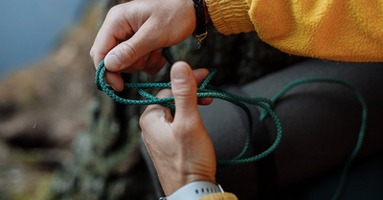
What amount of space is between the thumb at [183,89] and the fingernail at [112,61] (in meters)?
0.12

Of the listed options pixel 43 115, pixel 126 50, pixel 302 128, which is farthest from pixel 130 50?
pixel 43 115

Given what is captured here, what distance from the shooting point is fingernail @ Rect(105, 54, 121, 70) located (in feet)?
2.41

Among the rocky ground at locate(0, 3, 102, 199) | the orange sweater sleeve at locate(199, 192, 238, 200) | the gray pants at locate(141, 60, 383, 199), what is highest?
the orange sweater sleeve at locate(199, 192, 238, 200)

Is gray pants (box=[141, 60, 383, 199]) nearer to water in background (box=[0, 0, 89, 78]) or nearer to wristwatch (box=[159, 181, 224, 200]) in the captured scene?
wristwatch (box=[159, 181, 224, 200])

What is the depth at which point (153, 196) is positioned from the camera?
140 cm

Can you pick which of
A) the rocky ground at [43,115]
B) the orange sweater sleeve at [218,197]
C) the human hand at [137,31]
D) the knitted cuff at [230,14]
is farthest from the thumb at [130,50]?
the rocky ground at [43,115]

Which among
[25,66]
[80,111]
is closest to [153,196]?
[80,111]

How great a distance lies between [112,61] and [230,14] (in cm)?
20

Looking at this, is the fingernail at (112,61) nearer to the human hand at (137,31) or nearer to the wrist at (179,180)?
the human hand at (137,31)

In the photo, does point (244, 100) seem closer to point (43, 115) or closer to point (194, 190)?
point (194, 190)

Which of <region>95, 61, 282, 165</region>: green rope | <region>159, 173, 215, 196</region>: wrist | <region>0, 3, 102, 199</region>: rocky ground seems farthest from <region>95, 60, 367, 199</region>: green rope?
A: <region>0, 3, 102, 199</region>: rocky ground

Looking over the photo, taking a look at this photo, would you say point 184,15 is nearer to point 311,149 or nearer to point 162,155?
point 162,155

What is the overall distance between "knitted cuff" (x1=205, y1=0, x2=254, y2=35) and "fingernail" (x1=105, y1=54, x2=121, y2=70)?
0.17 metres

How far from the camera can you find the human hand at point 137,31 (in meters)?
0.74
